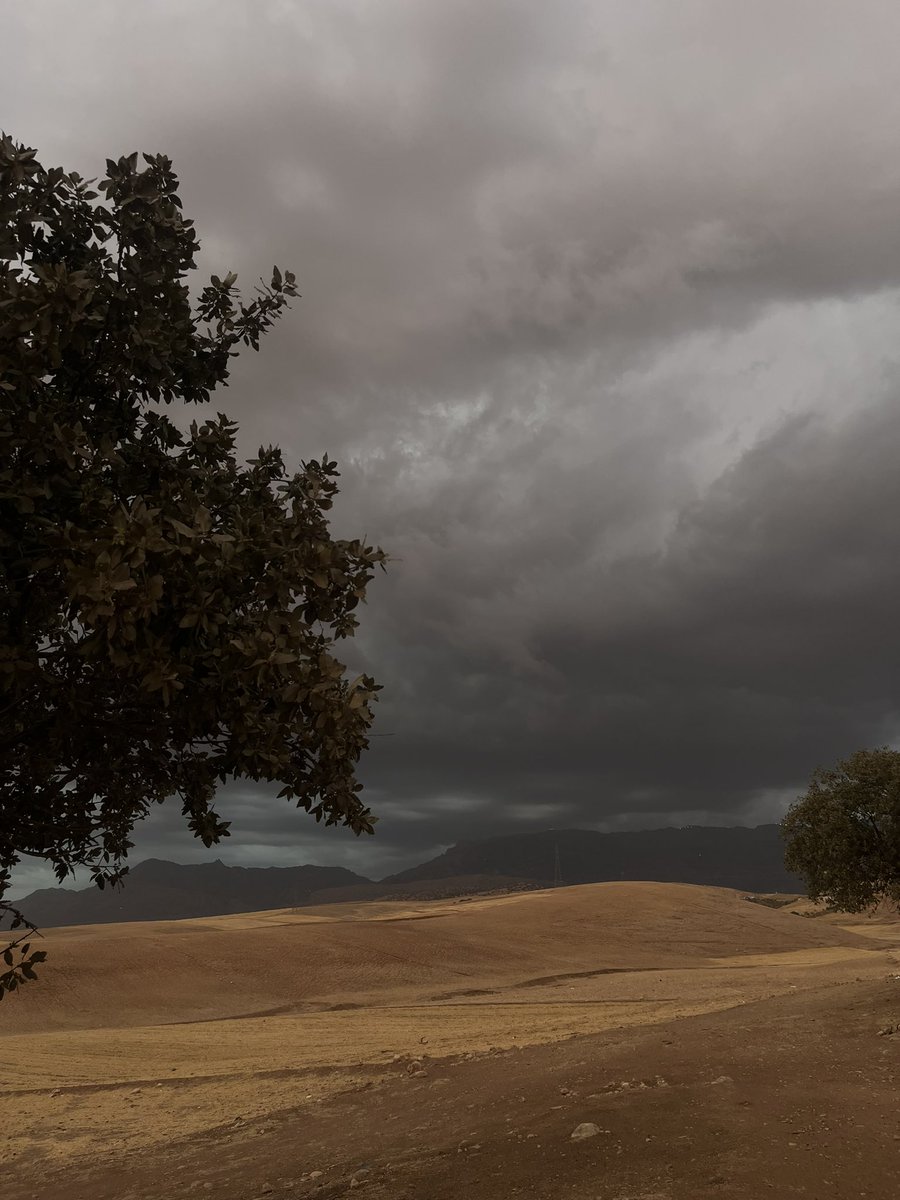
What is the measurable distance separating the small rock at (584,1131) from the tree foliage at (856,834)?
13.7 meters

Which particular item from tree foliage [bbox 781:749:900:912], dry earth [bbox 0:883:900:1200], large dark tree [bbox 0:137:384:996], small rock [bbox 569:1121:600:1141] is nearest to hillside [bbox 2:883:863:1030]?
dry earth [bbox 0:883:900:1200]

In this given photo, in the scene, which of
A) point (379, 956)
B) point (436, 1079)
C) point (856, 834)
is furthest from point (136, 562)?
point (379, 956)

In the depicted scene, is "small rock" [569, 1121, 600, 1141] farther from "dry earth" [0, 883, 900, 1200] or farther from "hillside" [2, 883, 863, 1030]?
"hillside" [2, 883, 863, 1030]

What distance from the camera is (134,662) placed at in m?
7.31

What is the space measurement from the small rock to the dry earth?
0.16 m

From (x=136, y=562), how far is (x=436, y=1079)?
18064mm

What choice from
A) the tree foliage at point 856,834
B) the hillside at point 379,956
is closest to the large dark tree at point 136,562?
the tree foliage at point 856,834

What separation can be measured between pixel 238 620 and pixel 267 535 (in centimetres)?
87

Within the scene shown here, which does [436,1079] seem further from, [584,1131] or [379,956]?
[379,956]

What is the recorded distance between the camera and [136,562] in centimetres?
711

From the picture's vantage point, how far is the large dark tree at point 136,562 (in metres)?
7.64

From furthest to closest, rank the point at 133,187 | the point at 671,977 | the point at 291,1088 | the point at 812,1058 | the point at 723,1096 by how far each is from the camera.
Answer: the point at 671,977 → the point at 291,1088 → the point at 812,1058 → the point at 723,1096 → the point at 133,187

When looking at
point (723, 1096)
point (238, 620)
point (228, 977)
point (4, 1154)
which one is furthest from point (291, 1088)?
point (228, 977)

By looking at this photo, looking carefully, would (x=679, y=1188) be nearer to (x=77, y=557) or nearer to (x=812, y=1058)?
(x=812, y=1058)
